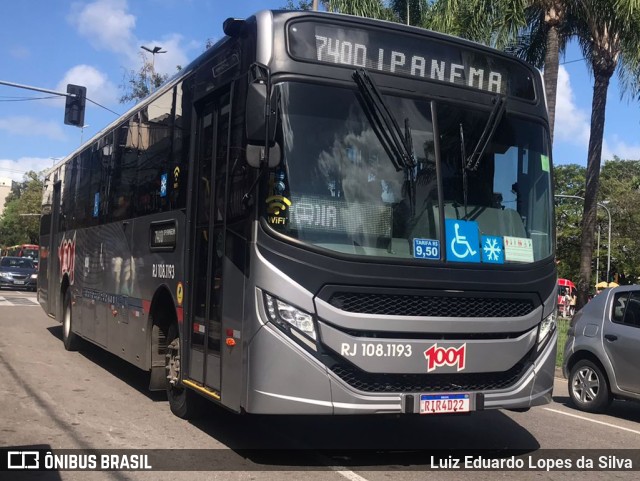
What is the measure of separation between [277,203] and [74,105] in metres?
17.6

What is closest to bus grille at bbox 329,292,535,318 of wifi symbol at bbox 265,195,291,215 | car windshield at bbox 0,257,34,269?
wifi symbol at bbox 265,195,291,215

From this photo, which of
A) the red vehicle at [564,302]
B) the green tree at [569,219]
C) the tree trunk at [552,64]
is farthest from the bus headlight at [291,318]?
the green tree at [569,219]

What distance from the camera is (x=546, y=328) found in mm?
6383

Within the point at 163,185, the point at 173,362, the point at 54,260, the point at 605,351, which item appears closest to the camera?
the point at 173,362

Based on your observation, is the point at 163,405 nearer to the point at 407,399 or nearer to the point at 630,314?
the point at 407,399

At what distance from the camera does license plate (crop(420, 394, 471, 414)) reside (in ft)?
18.5

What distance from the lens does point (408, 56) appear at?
6.23 metres

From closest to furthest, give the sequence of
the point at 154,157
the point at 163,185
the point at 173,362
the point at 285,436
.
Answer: the point at 285,436
the point at 173,362
the point at 163,185
the point at 154,157

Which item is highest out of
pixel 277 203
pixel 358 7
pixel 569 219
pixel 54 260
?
pixel 358 7

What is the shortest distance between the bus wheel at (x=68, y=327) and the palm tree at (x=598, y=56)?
12.1 meters

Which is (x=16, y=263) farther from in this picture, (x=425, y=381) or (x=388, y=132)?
(x=425, y=381)

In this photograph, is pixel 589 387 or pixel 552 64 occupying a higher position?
pixel 552 64

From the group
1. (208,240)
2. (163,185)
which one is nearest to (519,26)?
(163,185)

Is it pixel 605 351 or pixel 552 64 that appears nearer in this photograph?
pixel 605 351
